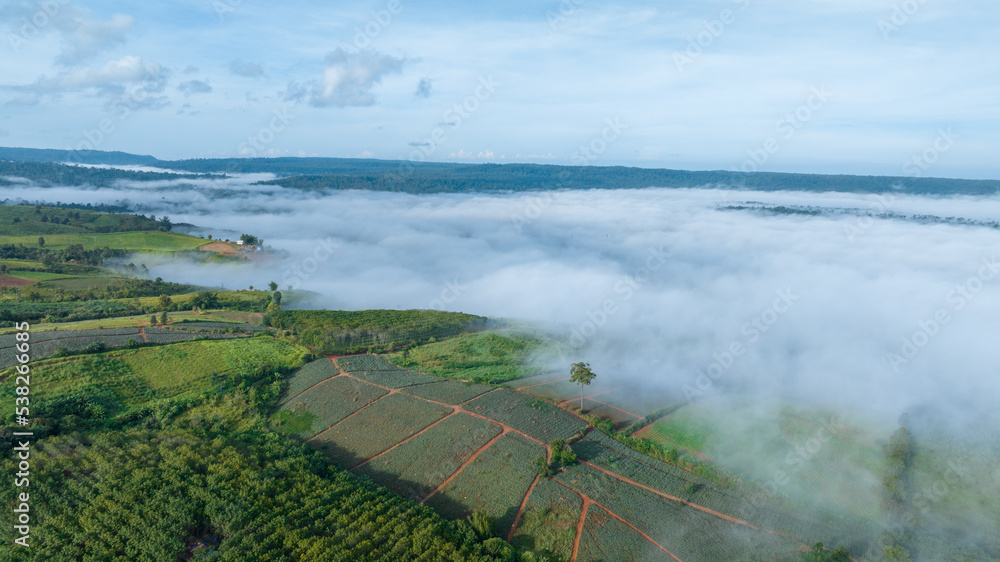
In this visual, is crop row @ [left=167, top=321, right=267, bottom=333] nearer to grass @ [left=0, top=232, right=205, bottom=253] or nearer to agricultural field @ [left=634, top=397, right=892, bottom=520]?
agricultural field @ [left=634, top=397, right=892, bottom=520]

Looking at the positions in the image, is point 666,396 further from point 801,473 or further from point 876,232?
point 876,232

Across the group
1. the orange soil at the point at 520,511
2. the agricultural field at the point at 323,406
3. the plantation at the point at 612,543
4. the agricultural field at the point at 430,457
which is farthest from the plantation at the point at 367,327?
the plantation at the point at 612,543

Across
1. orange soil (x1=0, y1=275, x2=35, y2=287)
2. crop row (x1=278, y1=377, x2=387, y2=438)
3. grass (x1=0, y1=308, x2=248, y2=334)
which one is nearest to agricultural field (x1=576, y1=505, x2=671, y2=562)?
crop row (x1=278, y1=377, x2=387, y2=438)

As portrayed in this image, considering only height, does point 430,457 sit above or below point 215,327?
below

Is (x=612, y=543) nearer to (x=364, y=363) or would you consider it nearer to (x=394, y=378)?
(x=394, y=378)

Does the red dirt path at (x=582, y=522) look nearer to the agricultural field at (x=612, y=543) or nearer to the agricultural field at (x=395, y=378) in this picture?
the agricultural field at (x=612, y=543)

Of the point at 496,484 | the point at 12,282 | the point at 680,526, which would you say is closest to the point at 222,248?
the point at 12,282
